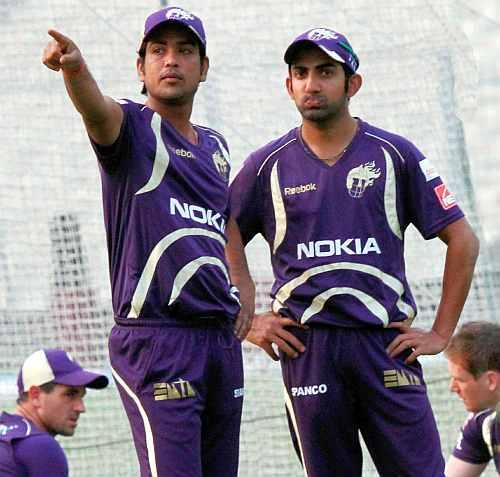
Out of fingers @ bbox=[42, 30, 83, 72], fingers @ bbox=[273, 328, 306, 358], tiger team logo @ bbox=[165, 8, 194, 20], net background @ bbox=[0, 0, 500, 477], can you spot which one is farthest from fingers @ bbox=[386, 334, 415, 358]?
net background @ bbox=[0, 0, 500, 477]

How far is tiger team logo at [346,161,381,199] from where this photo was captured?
445 cm

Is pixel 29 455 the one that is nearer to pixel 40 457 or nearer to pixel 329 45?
pixel 40 457

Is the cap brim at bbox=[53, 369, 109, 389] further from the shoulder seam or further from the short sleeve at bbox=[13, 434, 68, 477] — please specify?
the shoulder seam

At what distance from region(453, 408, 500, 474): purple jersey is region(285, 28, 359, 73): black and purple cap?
1664mm

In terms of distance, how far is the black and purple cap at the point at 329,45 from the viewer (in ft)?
14.6

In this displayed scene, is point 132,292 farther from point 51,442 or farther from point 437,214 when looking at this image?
point 437,214

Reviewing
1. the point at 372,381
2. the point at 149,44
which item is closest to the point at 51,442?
the point at 372,381

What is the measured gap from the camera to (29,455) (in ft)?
14.5

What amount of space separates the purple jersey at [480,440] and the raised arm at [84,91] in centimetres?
219

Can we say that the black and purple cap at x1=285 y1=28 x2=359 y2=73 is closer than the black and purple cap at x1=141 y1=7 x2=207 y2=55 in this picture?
No

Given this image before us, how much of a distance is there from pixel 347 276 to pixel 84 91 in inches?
45.3

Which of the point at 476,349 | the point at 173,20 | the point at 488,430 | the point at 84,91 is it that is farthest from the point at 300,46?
the point at 488,430

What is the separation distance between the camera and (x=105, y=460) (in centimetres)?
672

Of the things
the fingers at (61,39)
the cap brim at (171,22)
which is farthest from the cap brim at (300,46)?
the fingers at (61,39)
